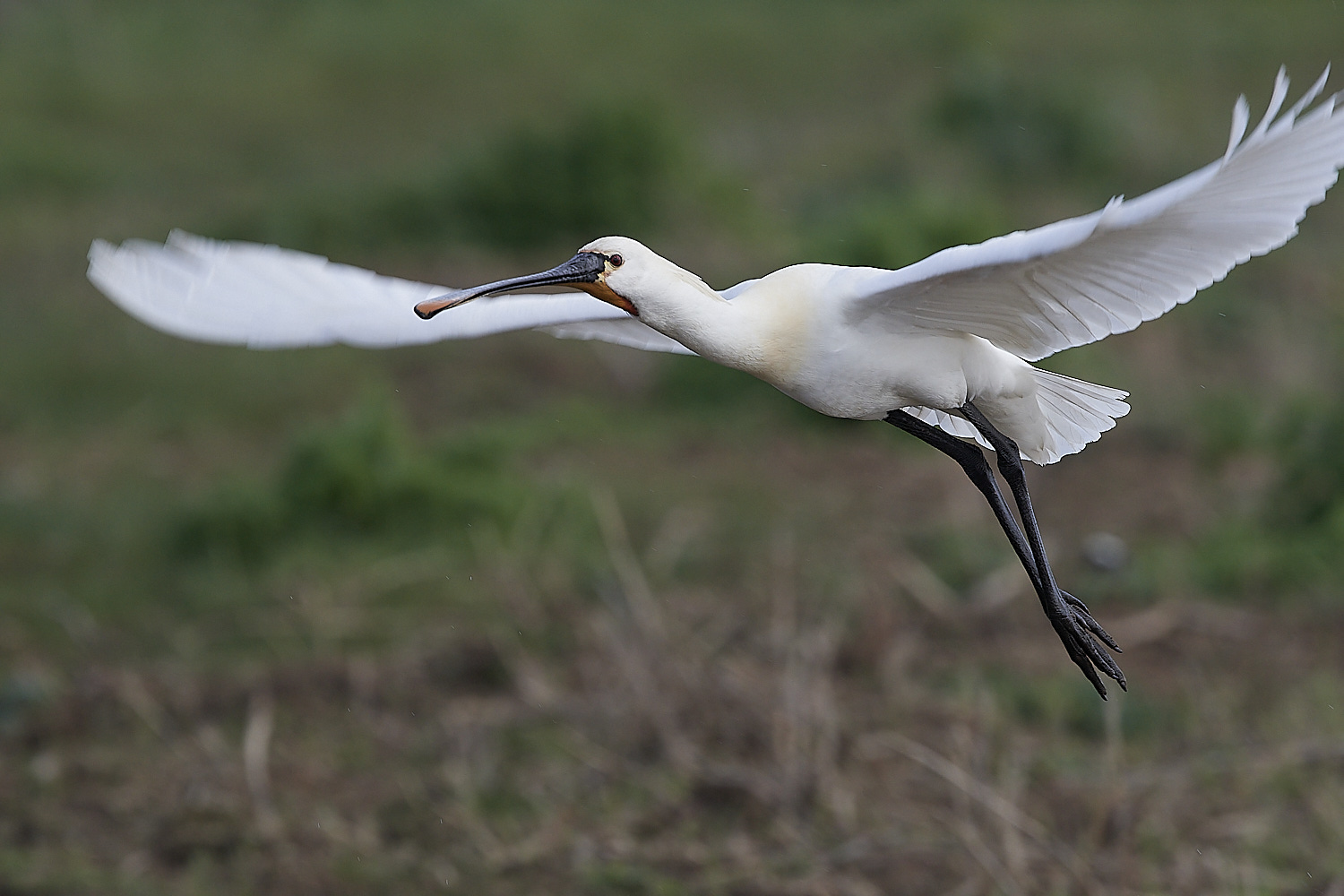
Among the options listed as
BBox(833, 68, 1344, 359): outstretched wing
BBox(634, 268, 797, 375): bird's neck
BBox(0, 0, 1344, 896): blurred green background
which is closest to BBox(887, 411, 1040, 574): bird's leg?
BBox(833, 68, 1344, 359): outstretched wing

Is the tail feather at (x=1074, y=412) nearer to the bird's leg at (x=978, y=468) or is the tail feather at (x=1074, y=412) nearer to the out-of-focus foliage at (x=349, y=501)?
the bird's leg at (x=978, y=468)

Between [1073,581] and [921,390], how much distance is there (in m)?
5.75

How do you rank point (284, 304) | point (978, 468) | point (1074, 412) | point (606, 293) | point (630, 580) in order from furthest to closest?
point (630, 580), point (284, 304), point (1074, 412), point (978, 468), point (606, 293)

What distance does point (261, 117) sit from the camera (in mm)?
20906

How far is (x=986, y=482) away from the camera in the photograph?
14.0 feet

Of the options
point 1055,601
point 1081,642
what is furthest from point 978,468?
point 1081,642

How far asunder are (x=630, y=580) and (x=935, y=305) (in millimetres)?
3817

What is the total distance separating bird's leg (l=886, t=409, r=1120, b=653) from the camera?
415 cm

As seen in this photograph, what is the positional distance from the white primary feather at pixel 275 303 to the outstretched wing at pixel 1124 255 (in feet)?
3.00

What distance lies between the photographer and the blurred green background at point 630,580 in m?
7.01

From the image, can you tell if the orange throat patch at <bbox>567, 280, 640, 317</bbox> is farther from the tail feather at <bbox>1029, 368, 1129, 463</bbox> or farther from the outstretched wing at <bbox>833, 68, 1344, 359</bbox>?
the tail feather at <bbox>1029, 368, 1129, 463</bbox>

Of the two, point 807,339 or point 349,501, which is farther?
point 349,501

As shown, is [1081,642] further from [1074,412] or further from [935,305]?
[935,305]

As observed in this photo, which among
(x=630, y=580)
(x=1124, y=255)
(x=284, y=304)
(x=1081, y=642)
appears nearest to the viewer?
(x=1124, y=255)
